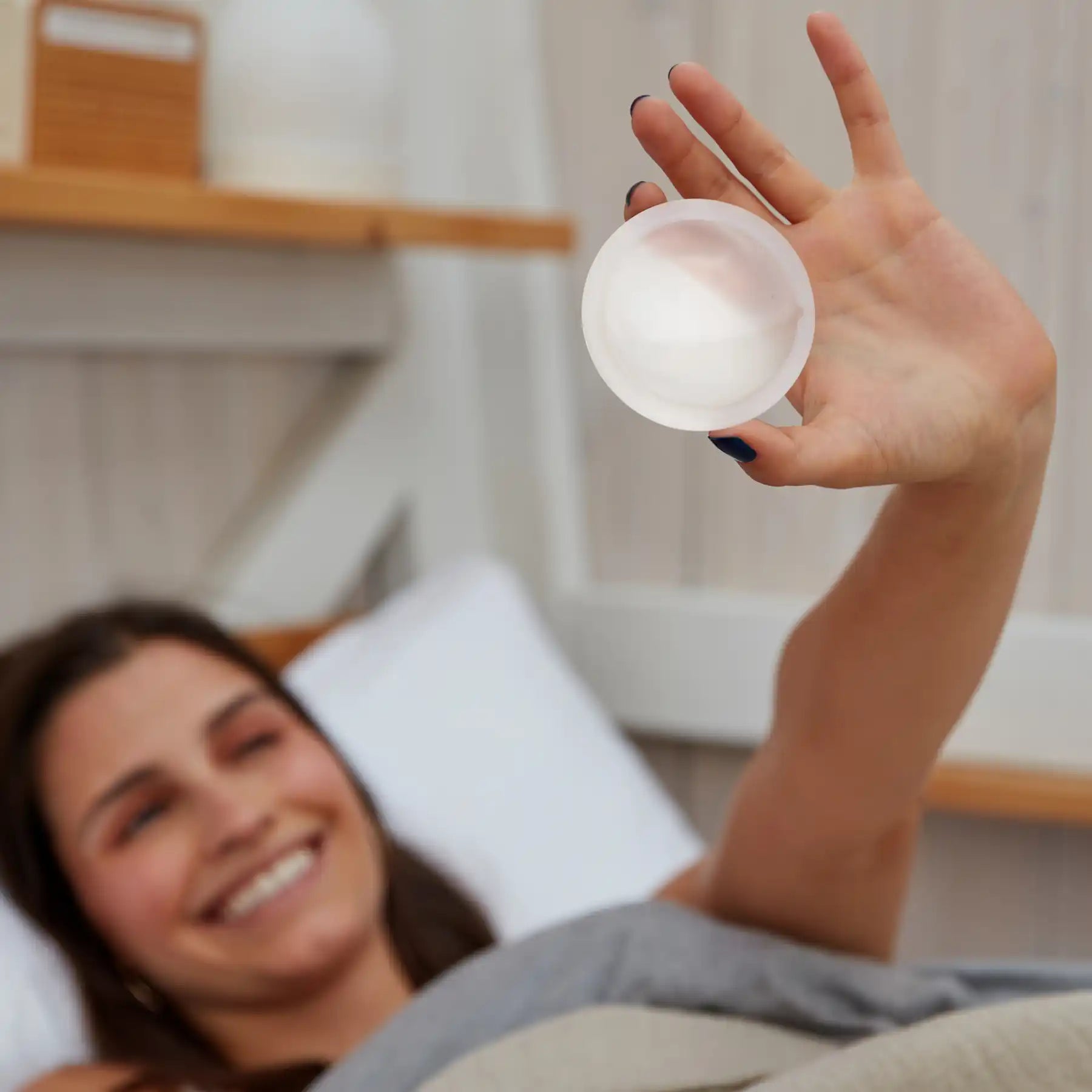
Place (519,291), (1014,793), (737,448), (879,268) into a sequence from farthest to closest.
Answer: (519,291) < (1014,793) < (879,268) < (737,448)

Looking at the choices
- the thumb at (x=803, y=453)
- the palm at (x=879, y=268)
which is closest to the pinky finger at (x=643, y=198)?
the palm at (x=879, y=268)

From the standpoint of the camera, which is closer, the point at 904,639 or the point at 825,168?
the point at 904,639

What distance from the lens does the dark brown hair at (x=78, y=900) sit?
34.1 inches

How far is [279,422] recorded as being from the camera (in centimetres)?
131

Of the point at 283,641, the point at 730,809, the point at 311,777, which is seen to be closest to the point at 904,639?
the point at 730,809

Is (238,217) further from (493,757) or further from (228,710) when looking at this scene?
(493,757)

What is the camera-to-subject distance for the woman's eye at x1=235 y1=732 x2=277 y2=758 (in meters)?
0.94

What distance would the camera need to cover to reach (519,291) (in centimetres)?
143

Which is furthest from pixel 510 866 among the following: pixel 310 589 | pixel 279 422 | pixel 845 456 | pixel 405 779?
pixel 845 456

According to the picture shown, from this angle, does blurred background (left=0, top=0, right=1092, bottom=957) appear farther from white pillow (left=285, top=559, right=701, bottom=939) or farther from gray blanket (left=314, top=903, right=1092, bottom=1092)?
gray blanket (left=314, top=903, right=1092, bottom=1092)

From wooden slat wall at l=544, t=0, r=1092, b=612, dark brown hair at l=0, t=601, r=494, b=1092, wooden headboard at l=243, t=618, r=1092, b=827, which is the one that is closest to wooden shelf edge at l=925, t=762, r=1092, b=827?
wooden headboard at l=243, t=618, r=1092, b=827

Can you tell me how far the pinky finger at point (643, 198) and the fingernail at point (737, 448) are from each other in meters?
0.12

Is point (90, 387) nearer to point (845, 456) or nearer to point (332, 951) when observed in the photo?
point (332, 951)

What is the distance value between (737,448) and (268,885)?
57cm
